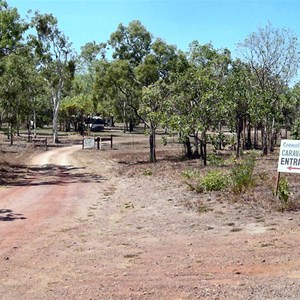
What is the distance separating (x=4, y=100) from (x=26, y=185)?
2181 cm

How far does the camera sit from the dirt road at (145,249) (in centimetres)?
637

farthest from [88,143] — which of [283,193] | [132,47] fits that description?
[283,193]

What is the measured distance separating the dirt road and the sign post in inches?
59.4

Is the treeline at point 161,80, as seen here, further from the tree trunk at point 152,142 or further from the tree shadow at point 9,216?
the tree shadow at point 9,216

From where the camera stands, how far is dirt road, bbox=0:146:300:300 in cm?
637

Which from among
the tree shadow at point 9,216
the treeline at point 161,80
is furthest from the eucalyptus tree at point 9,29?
the tree shadow at point 9,216

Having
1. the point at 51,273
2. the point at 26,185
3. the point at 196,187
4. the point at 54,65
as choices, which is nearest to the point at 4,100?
the point at 54,65

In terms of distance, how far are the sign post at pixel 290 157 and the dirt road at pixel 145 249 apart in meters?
1.51

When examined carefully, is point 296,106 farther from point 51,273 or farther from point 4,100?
point 51,273

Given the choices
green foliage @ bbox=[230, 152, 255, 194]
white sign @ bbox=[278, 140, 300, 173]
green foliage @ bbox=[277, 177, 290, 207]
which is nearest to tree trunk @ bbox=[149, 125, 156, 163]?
green foliage @ bbox=[230, 152, 255, 194]

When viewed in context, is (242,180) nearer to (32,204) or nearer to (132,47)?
(32,204)

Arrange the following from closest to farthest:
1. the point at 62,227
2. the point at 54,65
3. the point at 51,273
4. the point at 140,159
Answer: the point at 51,273 → the point at 62,227 → the point at 140,159 → the point at 54,65

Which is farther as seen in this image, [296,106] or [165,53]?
[296,106]

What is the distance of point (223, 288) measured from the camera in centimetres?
618
